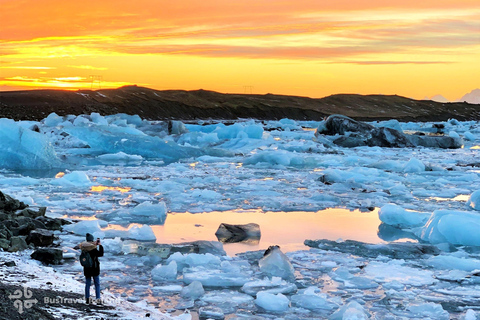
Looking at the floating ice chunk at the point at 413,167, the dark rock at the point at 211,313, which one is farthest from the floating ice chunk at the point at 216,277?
the floating ice chunk at the point at 413,167

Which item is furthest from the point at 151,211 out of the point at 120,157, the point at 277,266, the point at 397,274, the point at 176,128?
the point at 176,128

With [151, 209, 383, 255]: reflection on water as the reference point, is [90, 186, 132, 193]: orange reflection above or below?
below

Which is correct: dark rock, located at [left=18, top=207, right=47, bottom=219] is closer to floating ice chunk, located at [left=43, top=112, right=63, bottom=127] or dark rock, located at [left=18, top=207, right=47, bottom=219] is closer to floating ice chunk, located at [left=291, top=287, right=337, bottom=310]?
floating ice chunk, located at [left=291, top=287, right=337, bottom=310]

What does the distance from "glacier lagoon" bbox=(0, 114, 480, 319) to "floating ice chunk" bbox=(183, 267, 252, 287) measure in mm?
12

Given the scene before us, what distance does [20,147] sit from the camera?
15758 mm

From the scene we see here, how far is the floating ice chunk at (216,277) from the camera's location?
18.1 ft

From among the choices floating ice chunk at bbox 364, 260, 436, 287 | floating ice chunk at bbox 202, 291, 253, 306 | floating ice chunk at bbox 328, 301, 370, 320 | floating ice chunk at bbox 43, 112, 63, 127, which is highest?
floating ice chunk at bbox 43, 112, 63, 127

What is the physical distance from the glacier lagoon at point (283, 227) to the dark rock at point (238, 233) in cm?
22

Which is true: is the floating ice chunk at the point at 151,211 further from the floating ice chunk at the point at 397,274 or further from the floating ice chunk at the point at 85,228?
the floating ice chunk at the point at 397,274

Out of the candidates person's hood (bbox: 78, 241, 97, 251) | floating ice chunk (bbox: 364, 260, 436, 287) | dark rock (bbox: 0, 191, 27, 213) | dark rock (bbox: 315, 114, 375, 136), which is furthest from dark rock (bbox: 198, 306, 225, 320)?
dark rock (bbox: 315, 114, 375, 136)

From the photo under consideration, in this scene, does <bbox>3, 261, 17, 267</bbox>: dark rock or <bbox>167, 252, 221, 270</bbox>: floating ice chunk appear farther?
<bbox>167, 252, 221, 270</bbox>: floating ice chunk

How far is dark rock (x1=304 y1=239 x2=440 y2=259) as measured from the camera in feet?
22.1

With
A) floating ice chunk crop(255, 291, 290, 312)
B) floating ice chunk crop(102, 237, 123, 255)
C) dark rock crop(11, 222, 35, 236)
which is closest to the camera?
floating ice chunk crop(255, 291, 290, 312)

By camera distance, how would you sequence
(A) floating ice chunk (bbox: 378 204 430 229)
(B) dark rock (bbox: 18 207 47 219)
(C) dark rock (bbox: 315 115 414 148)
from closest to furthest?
(B) dark rock (bbox: 18 207 47 219) → (A) floating ice chunk (bbox: 378 204 430 229) → (C) dark rock (bbox: 315 115 414 148)
